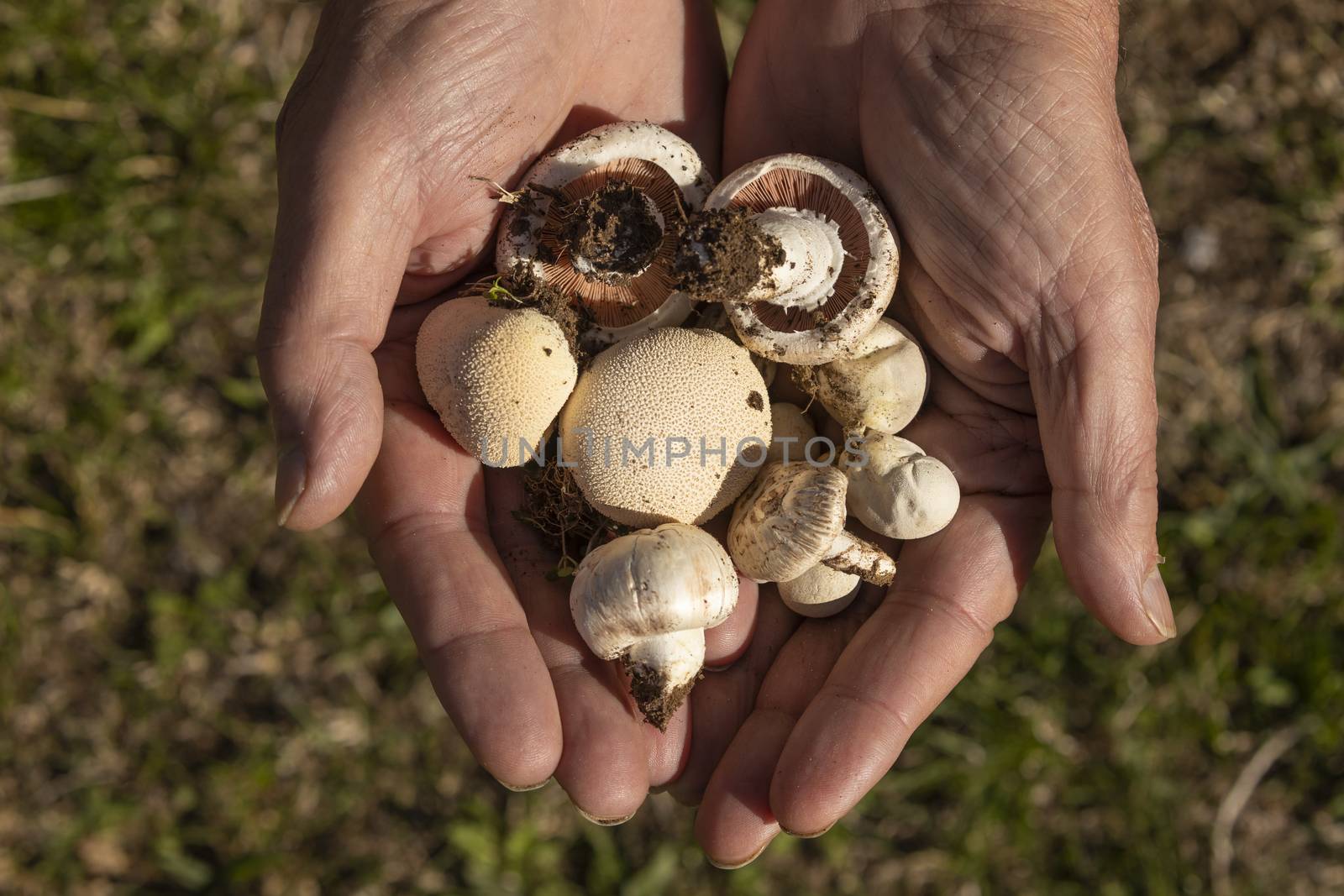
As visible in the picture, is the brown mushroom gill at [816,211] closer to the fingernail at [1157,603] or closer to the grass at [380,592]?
the fingernail at [1157,603]

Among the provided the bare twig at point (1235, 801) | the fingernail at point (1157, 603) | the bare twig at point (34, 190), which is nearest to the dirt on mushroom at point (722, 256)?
the fingernail at point (1157, 603)

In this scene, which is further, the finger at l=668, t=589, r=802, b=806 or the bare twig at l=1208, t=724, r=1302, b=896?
the bare twig at l=1208, t=724, r=1302, b=896

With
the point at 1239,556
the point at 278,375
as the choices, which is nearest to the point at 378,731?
the point at 278,375

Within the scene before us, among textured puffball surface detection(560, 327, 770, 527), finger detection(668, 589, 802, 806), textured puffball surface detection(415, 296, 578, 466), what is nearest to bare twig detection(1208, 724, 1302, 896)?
finger detection(668, 589, 802, 806)

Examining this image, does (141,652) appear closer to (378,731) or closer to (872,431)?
(378,731)

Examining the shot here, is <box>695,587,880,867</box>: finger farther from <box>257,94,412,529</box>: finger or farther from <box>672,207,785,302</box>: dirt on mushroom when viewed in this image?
<box>257,94,412,529</box>: finger

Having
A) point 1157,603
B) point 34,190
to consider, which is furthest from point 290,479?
point 34,190

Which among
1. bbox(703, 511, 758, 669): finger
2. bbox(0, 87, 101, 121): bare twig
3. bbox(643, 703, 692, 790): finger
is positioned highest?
bbox(0, 87, 101, 121): bare twig
